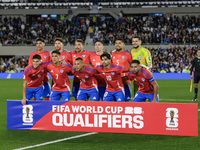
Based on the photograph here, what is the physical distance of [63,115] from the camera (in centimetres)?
694

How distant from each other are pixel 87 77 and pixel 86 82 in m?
0.15

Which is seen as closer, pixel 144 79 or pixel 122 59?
pixel 144 79

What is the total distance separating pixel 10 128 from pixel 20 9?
35733 mm

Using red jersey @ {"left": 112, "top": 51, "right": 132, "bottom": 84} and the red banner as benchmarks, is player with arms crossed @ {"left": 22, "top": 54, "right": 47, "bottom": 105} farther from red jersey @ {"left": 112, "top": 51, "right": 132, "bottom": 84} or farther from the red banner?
red jersey @ {"left": 112, "top": 51, "right": 132, "bottom": 84}

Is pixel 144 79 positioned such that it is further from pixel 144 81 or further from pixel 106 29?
pixel 106 29

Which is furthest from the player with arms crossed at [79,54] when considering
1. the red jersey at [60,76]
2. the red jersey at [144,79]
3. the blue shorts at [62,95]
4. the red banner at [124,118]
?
the red banner at [124,118]

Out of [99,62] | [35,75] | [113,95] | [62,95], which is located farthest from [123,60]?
[35,75]

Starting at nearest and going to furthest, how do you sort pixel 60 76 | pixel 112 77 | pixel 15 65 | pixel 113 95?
1. pixel 112 77
2. pixel 113 95
3. pixel 60 76
4. pixel 15 65

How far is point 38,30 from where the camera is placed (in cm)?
3919

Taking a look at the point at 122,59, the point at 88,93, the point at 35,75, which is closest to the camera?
the point at 88,93

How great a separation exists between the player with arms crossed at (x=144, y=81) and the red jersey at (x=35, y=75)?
89.7 inches

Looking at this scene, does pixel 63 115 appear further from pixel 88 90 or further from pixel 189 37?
pixel 189 37

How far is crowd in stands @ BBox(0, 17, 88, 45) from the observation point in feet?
122

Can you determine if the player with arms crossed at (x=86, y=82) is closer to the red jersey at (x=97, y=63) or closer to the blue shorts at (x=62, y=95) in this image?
the red jersey at (x=97, y=63)
